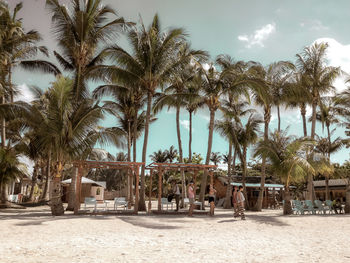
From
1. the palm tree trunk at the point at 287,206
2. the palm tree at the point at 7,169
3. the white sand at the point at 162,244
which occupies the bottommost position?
the white sand at the point at 162,244

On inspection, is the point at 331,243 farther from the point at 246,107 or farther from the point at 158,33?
the point at 246,107

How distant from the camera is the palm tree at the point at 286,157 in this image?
1579 cm

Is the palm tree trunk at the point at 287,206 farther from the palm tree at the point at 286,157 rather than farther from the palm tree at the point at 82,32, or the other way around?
the palm tree at the point at 82,32

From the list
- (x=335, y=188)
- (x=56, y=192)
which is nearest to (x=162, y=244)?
(x=56, y=192)

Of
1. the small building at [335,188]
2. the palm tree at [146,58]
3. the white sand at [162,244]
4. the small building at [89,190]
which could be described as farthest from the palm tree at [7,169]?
the small building at [335,188]

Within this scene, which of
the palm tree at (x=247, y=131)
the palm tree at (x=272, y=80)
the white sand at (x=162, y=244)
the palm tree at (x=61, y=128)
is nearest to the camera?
the white sand at (x=162, y=244)

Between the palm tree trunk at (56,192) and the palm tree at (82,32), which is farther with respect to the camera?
the palm tree at (82,32)

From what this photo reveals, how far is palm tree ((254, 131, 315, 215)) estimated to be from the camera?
51.8 ft

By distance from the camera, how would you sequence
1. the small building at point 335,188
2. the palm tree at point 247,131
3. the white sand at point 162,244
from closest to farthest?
1. the white sand at point 162,244
2. the palm tree at point 247,131
3. the small building at point 335,188

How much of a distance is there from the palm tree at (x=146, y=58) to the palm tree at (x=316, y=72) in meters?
9.17

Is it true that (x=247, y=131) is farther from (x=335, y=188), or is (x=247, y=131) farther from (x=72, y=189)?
(x=335, y=188)

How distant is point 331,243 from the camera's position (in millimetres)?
7445

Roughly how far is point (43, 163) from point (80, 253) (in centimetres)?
2417

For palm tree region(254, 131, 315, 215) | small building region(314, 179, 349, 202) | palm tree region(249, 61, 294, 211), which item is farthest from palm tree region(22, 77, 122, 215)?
small building region(314, 179, 349, 202)
